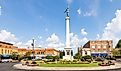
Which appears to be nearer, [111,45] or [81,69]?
[81,69]

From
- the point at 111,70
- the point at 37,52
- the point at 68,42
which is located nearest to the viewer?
the point at 111,70

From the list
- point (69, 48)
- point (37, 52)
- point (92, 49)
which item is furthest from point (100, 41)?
point (69, 48)

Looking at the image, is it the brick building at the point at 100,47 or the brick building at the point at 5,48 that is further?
the brick building at the point at 100,47

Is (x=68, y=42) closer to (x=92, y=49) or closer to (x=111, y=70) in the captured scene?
(x=111, y=70)

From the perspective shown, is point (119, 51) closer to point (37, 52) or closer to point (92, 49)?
point (92, 49)

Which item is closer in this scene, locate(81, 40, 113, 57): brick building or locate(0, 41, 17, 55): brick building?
locate(0, 41, 17, 55): brick building

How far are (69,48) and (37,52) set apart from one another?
9374 centimetres

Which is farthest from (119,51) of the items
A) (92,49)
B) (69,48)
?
(69,48)

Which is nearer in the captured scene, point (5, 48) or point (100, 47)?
point (5, 48)

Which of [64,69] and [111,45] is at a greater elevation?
[111,45]

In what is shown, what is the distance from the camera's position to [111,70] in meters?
32.5

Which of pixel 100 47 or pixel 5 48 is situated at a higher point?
pixel 100 47

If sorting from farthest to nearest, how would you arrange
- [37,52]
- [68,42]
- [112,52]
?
[37,52], [112,52], [68,42]

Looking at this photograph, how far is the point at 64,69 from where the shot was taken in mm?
32719
